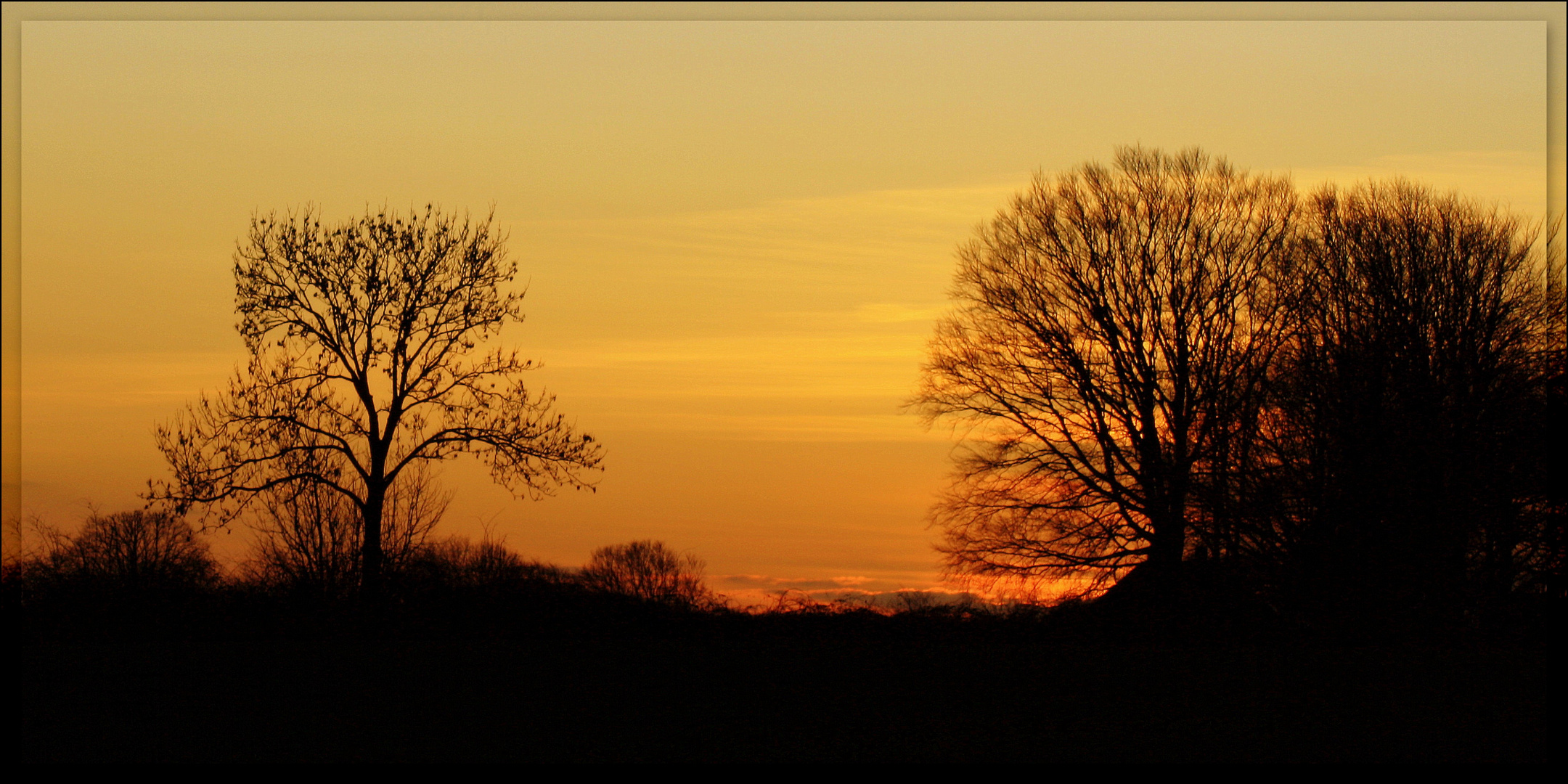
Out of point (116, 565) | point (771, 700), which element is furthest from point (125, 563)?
point (771, 700)

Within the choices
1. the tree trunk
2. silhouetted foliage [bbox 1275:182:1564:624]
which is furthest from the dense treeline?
the tree trunk

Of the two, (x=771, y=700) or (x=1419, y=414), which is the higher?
(x=1419, y=414)

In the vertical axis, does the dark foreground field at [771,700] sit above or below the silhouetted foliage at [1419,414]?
below

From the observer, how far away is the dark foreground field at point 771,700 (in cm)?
1119

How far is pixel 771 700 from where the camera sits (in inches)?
512

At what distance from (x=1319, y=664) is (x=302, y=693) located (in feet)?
36.6

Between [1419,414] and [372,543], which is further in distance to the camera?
[1419,414]

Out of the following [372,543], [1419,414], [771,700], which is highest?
[1419,414]


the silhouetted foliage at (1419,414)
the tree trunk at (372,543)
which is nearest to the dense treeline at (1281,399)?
the silhouetted foliage at (1419,414)

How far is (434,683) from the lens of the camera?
1329cm

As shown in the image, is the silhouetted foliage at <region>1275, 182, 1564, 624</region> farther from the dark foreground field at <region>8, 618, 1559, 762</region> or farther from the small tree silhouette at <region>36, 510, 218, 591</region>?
the small tree silhouette at <region>36, 510, 218, 591</region>

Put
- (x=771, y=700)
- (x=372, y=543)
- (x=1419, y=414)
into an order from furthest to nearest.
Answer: (x=1419, y=414), (x=372, y=543), (x=771, y=700)

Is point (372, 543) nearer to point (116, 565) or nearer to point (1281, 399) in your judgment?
point (116, 565)

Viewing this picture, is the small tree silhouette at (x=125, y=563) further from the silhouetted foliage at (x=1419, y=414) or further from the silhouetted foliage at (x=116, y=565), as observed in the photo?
the silhouetted foliage at (x=1419, y=414)
